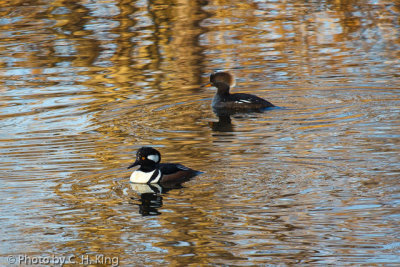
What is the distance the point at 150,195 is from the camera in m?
8.91

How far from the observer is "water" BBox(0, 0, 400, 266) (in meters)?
7.35

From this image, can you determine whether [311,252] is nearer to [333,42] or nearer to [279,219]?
[279,219]

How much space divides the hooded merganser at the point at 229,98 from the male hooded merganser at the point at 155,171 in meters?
3.60

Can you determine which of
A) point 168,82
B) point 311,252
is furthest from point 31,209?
point 168,82

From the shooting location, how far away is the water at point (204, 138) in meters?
7.35

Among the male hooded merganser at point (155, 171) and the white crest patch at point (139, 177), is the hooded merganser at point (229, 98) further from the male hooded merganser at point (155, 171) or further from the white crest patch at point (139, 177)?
the white crest patch at point (139, 177)

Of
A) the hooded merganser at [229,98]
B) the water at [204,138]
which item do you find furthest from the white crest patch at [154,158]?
the hooded merganser at [229,98]

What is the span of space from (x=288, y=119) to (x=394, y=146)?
7.15ft

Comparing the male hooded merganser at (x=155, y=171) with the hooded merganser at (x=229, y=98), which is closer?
the male hooded merganser at (x=155, y=171)

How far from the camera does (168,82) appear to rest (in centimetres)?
1488
